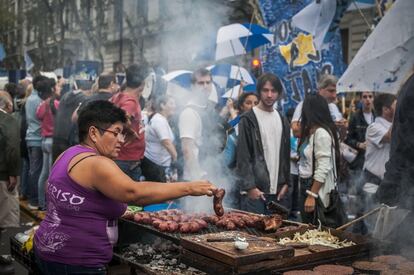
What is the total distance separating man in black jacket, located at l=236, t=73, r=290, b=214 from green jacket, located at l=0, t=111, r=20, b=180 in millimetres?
2746

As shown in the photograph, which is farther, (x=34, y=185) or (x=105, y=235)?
(x=34, y=185)

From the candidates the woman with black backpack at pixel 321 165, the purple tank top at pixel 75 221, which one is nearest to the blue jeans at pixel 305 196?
the woman with black backpack at pixel 321 165

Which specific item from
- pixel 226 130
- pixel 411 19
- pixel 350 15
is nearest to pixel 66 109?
pixel 226 130

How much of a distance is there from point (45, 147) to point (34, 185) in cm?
114

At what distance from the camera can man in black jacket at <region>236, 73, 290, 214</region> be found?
551cm

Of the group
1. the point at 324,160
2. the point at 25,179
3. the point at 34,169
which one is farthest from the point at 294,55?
the point at 25,179

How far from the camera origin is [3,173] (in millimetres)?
6195

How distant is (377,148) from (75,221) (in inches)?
175

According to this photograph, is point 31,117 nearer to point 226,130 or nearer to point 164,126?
point 164,126

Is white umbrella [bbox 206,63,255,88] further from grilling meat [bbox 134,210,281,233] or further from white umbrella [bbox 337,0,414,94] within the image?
grilling meat [bbox 134,210,281,233]

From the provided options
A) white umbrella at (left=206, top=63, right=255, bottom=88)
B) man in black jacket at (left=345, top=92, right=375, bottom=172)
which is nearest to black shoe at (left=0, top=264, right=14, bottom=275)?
man in black jacket at (left=345, top=92, right=375, bottom=172)

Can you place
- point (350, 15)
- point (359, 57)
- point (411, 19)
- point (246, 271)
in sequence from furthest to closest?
point (350, 15) < point (359, 57) < point (411, 19) < point (246, 271)

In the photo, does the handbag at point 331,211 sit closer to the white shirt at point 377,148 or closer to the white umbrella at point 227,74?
the white shirt at point 377,148

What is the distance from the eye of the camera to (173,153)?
7.24m
